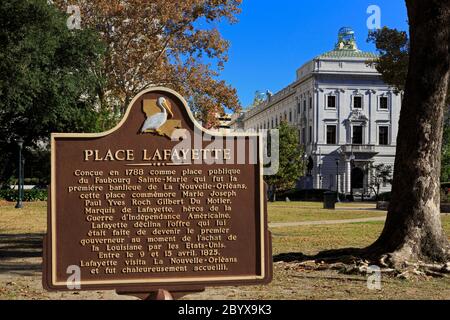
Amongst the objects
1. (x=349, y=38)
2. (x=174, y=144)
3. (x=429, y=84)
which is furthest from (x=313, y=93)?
(x=174, y=144)

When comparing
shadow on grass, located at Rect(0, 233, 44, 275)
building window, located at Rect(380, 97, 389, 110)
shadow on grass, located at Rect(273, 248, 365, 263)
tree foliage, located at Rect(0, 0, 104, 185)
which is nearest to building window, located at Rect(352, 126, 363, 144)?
building window, located at Rect(380, 97, 389, 110)

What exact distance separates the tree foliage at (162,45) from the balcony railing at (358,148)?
134 feet

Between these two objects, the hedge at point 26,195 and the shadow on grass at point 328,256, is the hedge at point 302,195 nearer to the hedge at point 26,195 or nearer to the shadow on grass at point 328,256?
the hedge at point 26,195

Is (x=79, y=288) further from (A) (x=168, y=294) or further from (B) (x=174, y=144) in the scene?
(B) (x=174, y=144)

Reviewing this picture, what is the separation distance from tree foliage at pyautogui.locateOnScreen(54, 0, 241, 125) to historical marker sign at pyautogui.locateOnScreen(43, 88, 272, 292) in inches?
979

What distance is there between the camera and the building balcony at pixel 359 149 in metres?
70.7

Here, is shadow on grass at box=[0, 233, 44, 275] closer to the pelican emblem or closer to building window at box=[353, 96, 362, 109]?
the pelican emblem

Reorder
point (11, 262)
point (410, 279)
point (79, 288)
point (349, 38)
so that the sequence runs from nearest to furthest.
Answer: point (79, 288), point (410, 279), point (11, 262), point (349, 38)

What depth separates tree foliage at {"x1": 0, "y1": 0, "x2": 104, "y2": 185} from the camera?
78.1 feet

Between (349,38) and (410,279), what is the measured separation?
72.4 meters

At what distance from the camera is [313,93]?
71312mm

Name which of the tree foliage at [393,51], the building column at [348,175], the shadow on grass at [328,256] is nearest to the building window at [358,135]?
the building column at [348,175]

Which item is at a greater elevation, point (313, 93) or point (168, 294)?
point (313, 93)

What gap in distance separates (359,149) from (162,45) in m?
43.5
